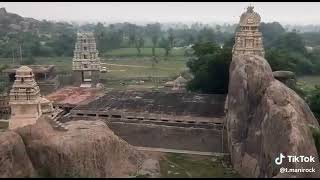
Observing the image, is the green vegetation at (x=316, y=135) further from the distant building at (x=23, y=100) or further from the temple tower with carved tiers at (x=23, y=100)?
the temple tower with carved tiers at (x=23, y=100)

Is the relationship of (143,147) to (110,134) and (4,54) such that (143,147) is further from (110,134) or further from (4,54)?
(4,54)

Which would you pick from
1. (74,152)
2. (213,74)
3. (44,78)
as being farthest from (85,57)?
(74,152)

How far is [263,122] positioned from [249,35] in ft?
48.7

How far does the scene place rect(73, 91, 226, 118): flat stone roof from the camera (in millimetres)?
31219

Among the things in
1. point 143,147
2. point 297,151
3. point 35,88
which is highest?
point 35,88

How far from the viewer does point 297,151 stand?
59.4 ft

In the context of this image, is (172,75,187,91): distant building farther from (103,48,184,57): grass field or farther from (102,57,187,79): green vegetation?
(103,48,184,57): grass field

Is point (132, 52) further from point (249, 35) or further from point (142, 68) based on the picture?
point (249, 35)

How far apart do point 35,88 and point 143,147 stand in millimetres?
7247

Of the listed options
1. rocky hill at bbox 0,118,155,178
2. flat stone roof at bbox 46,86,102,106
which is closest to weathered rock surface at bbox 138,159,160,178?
rocky hill at bbox 0,118,155,178

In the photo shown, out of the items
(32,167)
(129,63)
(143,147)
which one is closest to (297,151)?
(32,167)

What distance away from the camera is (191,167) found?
24.8 m

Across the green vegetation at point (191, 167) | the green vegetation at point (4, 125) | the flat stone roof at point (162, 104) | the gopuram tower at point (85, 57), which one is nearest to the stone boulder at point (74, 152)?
the green vegetation at point (191, 167)

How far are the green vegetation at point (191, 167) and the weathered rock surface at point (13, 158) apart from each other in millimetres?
6691
